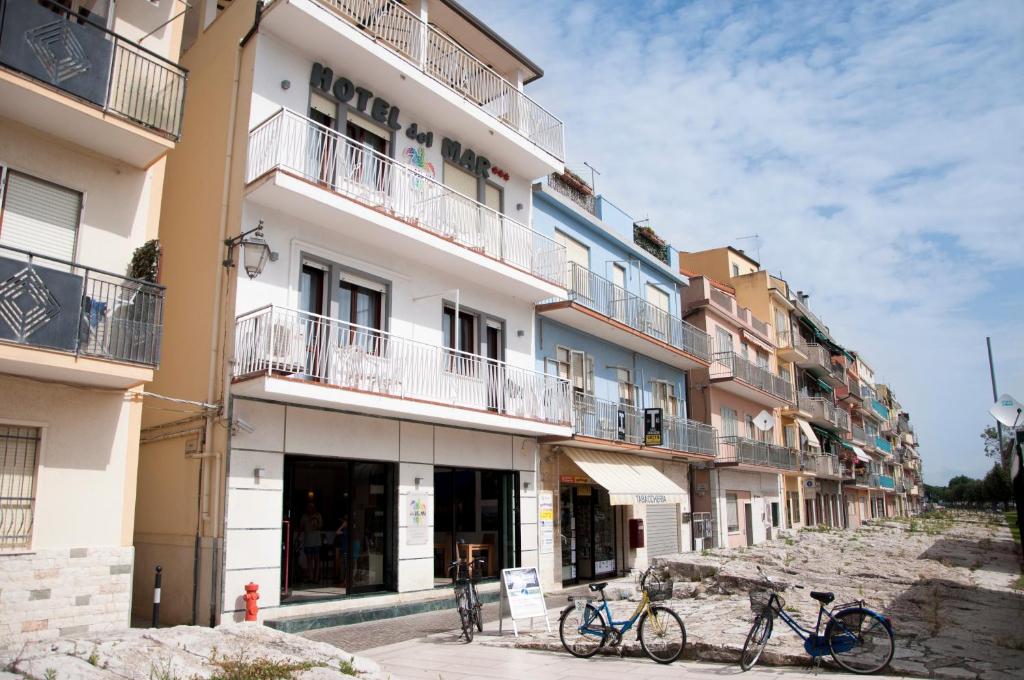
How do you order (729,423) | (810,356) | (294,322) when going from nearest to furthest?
1. (294,322)
2. (729,423)
3. (810,356)

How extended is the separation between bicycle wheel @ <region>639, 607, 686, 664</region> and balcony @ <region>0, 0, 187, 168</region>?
32.7 ft

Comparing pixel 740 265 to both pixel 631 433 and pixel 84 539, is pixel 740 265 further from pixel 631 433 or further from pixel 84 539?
pixel 84 539

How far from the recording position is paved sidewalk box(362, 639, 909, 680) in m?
9.58

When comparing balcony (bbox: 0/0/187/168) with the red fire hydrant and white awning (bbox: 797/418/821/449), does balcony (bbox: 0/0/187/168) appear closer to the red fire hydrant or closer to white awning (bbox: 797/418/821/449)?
the red fire hydrant

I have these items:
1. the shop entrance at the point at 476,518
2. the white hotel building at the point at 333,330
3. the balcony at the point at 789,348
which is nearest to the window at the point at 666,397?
the white hotel building at the point at 333,330

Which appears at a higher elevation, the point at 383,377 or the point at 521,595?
the point at 383,377

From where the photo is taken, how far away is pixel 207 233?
1437 centimetres

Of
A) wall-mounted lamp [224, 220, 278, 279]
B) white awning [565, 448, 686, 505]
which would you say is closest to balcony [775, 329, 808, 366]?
white awning [565, 448, 686, 505]

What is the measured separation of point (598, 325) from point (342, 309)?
9.54 meters

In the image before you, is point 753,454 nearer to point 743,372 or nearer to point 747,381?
point 747,381

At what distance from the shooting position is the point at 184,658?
8.24 metres

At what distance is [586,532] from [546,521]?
3.41 m

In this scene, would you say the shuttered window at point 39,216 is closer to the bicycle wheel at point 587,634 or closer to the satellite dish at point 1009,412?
the bicycle wheel at point 587,634

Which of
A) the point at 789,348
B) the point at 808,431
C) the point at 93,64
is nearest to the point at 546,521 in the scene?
the point at 93,64
